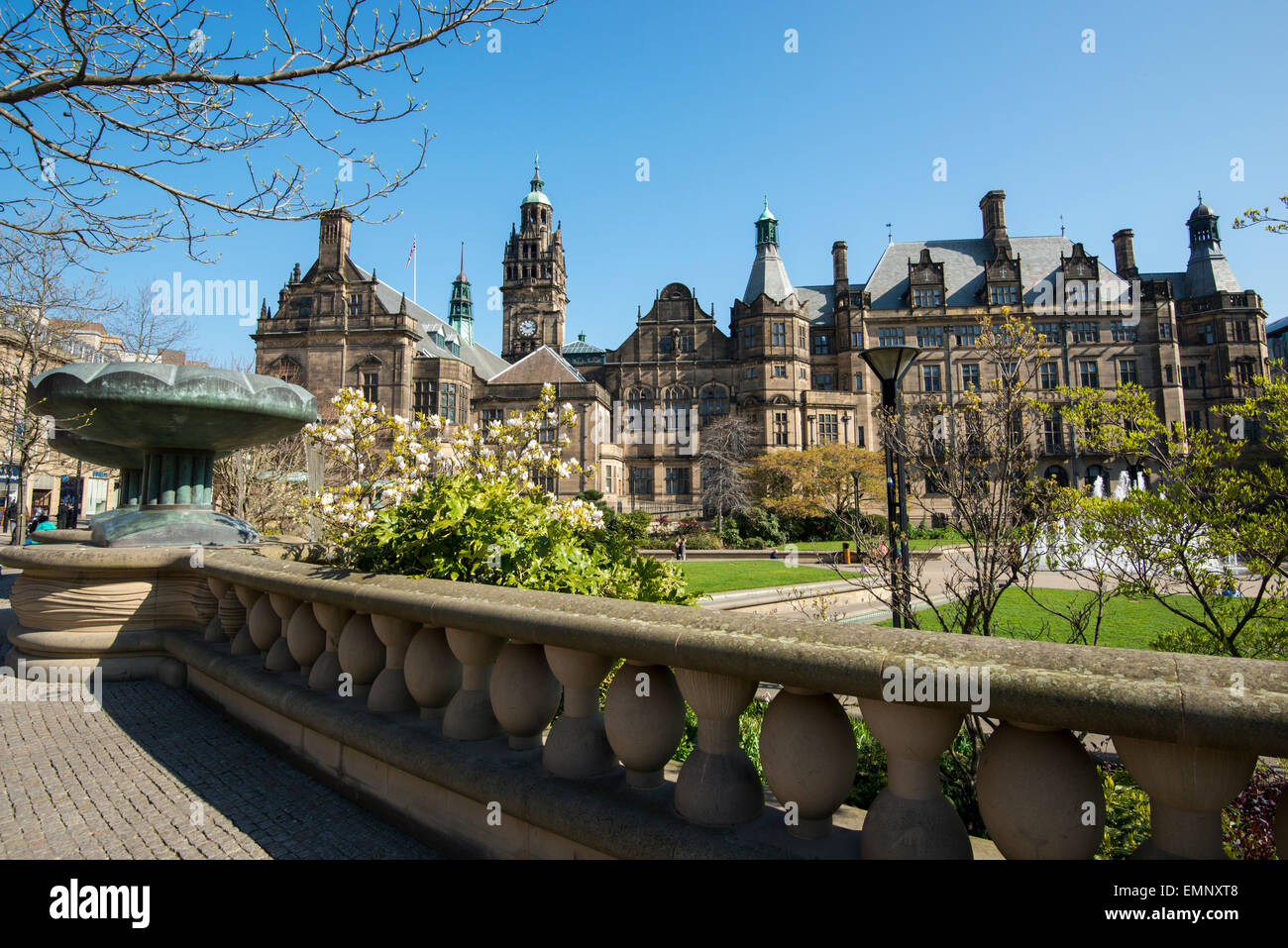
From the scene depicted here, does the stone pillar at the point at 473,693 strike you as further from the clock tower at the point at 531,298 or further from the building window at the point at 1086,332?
the clock tower at the point at 531,298

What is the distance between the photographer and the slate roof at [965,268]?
49.4 m

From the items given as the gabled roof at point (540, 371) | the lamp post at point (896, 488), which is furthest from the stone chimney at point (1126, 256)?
the lamp post at point (896, 488)

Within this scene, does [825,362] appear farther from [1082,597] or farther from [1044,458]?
[1082,597]

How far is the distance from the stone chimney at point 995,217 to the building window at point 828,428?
20005 millimetres

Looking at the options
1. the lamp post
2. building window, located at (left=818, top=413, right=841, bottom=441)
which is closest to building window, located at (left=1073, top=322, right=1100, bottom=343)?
building window, located at (left=818, top=413, right=841, bottom=441)

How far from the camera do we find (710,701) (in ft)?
6.82

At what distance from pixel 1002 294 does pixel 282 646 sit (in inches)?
2170

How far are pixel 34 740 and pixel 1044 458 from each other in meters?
53.2

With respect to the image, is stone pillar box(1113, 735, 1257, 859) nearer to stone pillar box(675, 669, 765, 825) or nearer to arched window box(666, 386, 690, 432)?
stone pillar box(675, 669, 765, 825)

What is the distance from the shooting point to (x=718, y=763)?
2.10 metres

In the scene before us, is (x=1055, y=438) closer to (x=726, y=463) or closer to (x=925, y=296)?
(x=925, y=296)

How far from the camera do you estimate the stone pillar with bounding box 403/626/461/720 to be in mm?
3055
